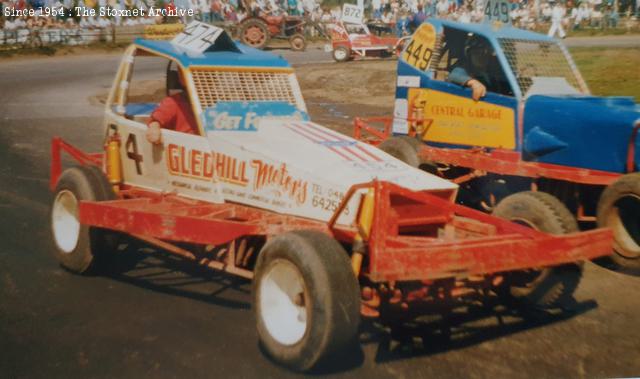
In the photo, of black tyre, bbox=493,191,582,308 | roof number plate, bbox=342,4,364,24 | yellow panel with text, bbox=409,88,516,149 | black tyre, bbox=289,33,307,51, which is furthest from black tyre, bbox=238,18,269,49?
black tyre, bbox=493,191,582,308

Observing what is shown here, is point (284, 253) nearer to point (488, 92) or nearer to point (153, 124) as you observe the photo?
point (153, 124)

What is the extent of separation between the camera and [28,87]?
17922mm

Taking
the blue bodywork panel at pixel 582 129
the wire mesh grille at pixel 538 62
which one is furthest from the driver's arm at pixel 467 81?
the blue bodywork panel at pixel 582 129

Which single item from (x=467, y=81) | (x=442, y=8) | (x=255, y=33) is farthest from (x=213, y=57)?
(x=255, y=33)

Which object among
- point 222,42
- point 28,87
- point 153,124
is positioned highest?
point 222,42

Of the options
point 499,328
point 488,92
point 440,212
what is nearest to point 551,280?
point 499,328

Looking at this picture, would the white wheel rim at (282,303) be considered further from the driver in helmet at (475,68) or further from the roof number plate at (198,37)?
the driver in helmet at (475,68)

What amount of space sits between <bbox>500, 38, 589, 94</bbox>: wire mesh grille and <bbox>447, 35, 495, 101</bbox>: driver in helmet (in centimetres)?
20

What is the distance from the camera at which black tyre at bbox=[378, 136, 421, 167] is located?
21.7 feet

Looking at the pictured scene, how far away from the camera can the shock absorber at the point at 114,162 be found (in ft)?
19.1

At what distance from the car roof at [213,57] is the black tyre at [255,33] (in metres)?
16.9

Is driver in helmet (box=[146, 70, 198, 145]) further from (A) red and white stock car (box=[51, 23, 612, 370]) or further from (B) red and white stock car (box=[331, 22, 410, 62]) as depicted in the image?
(B) red and white stock car (box=[331, 22, 410, 62])

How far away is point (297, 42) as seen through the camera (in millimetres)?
27625

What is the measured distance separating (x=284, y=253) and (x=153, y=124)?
6.39 feet
